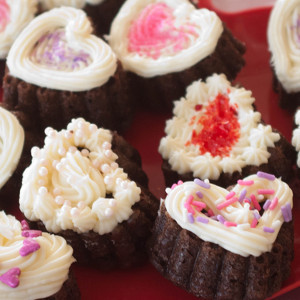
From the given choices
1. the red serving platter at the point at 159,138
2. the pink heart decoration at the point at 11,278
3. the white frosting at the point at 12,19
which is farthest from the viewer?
the white frosting at the point at 12,19

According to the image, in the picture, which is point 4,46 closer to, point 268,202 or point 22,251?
point 22,251

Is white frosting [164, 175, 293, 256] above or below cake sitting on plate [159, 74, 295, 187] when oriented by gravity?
above

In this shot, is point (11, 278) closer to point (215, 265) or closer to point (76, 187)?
point (76, 187)

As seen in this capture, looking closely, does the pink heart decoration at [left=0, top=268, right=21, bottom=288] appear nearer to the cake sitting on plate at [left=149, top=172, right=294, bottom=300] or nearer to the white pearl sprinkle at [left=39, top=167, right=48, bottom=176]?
the white pearl sprinkle at [left=39, top=167, right=48, bottom=176]

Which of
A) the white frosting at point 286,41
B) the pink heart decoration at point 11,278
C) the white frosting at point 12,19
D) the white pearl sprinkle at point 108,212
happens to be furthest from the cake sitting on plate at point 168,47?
the pink heart decoration at point 11,278

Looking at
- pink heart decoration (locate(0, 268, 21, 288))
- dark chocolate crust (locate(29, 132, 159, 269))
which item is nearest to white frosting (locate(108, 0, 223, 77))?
dark chocolate crust (locate(29, 132, 159, 269))

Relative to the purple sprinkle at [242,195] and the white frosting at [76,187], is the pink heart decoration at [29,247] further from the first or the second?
the purple sprinkle at [242,195]

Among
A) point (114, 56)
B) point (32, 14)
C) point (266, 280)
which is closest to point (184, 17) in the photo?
point (114, 56)
